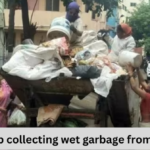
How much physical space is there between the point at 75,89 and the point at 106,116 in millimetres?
408

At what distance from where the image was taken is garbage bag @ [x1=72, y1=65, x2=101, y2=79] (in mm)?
3936

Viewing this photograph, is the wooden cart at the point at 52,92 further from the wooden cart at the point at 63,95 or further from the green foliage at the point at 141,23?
the green foliage at the point at 141,23

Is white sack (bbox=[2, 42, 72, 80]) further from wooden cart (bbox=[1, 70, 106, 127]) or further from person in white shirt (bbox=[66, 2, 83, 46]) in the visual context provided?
person in white shirt (bbox=[66, 2, 83, 46])

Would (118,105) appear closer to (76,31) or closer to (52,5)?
(76,31)

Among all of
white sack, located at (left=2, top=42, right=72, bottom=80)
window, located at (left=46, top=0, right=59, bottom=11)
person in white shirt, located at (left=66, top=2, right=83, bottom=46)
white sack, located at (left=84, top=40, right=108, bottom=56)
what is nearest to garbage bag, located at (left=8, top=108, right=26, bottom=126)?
person in white shirt, located at (left=66, top=2, right=83, bottom=46)

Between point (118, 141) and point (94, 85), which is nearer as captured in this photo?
point (118, 141)

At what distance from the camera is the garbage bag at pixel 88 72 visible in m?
3.94

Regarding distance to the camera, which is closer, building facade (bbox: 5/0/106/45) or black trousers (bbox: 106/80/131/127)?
black trousers (bbox: 106/80/131/127)

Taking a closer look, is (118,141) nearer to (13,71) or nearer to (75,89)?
(75,89)

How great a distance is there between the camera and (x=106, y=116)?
13.5ft

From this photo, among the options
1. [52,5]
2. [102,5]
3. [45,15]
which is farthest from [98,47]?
[52,5]

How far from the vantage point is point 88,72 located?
12.9ft

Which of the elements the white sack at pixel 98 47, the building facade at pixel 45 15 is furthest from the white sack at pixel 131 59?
the building facade at pixel 45 15

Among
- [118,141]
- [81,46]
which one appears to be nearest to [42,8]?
[81,46]
